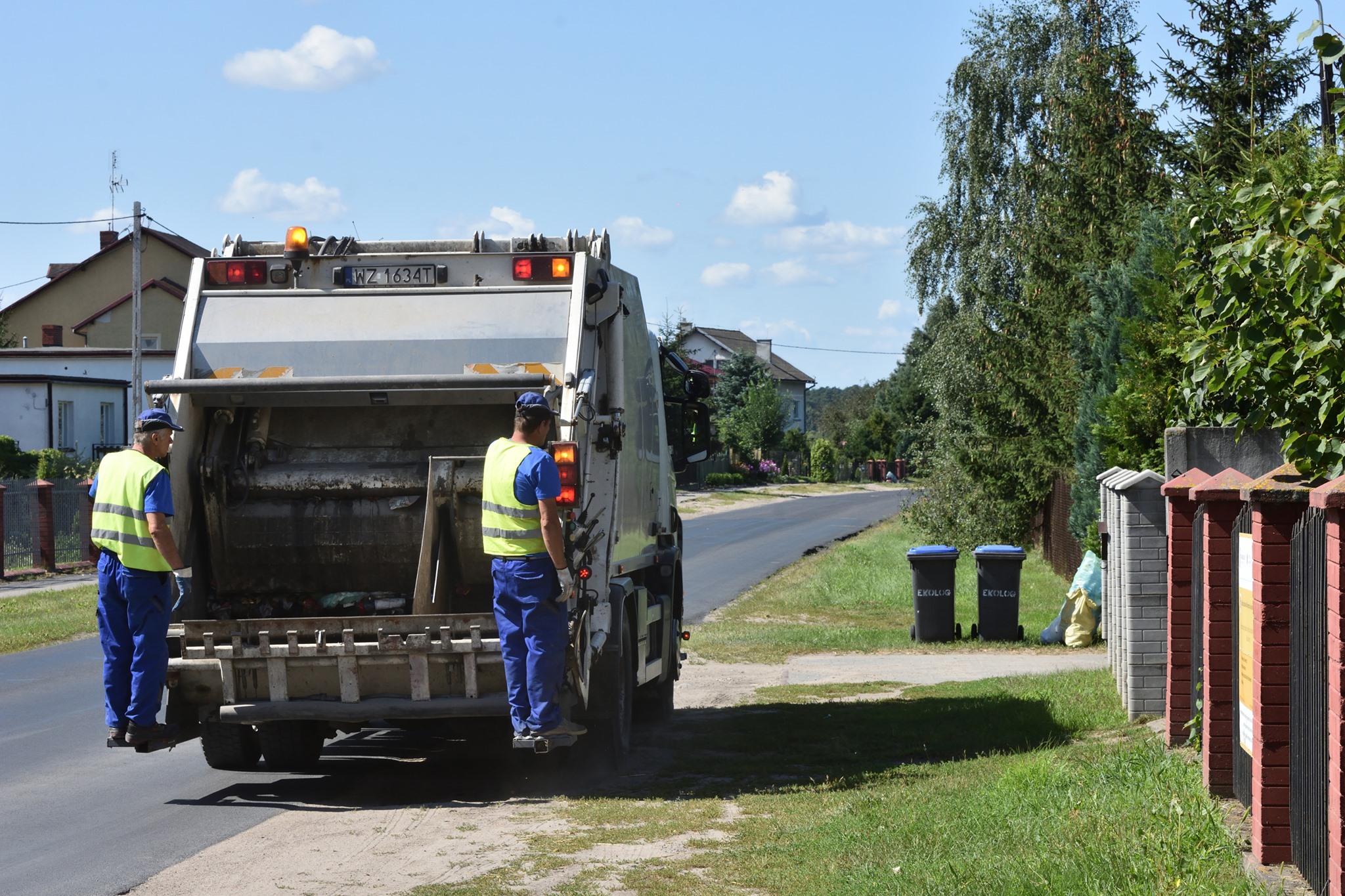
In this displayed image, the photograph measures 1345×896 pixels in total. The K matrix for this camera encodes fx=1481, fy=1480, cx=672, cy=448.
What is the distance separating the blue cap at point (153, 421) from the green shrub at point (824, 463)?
7905cm

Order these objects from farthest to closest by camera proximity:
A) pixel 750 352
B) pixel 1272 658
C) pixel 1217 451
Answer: pixel 750 352 → pixel 1217 451 → pixel 1272 658

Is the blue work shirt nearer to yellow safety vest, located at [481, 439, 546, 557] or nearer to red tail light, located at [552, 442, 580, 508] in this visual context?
yellow safety vest, located at [481, 439, 546, 557]

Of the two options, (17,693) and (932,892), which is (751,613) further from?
(932,892)

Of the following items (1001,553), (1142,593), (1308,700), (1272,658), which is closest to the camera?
(1308,700)

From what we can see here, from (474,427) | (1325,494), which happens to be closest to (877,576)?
(474,427)

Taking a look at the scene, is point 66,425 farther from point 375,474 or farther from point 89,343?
point 375,474

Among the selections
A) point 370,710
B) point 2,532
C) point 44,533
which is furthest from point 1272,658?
point 44,533

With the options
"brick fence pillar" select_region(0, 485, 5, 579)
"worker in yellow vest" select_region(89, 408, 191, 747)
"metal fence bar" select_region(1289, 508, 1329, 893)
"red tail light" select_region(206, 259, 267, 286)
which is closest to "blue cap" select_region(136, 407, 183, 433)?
"worker in yellow vest" select_region(89, 408, 191, 747)

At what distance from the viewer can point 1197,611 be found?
7738mm

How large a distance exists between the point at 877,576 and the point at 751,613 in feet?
15.0

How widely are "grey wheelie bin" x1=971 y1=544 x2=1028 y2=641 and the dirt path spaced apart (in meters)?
6.71

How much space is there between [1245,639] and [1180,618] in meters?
2.00

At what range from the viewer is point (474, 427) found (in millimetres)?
8789

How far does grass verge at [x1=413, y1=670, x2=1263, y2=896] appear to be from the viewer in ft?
18.1
